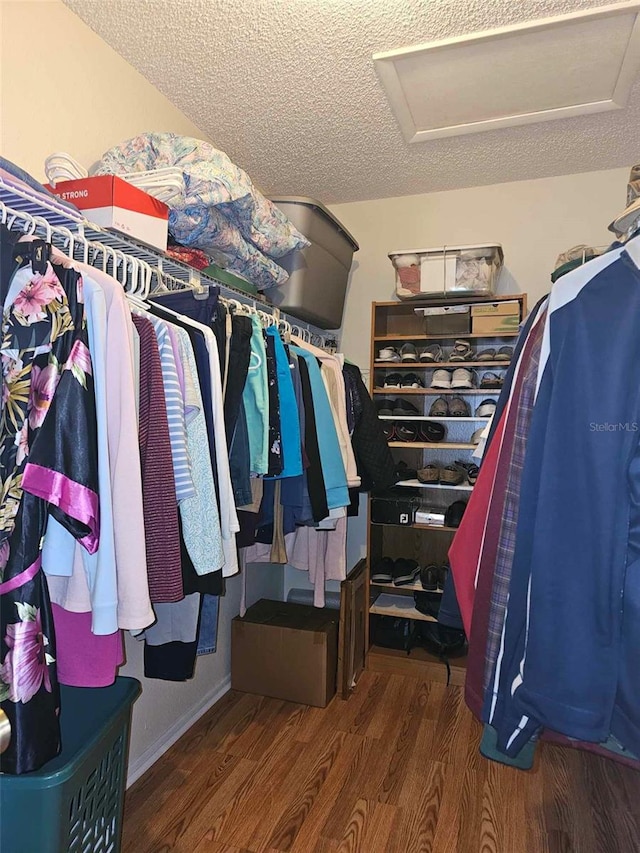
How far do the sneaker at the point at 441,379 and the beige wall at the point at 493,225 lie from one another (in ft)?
1.62

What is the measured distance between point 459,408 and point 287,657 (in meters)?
1.42

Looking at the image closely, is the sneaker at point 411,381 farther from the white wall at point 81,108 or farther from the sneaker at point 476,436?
the white wall at point 81,108

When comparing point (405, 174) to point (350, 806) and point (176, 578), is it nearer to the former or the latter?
point (176, 578)

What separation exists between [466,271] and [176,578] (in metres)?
1.99

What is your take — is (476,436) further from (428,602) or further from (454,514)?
(428,602)

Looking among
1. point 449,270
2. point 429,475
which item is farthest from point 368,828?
point 449,270

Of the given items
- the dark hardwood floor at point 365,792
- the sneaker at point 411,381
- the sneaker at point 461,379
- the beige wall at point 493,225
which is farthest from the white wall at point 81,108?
the sneaker at point 461,379

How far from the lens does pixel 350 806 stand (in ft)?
5.62

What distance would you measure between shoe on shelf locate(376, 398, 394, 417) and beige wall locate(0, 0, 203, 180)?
156cm

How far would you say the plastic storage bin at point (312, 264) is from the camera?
2322 mm

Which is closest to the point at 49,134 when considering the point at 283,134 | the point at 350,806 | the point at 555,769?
the point at 283,134

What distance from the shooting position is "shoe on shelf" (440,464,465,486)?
2.53 meters

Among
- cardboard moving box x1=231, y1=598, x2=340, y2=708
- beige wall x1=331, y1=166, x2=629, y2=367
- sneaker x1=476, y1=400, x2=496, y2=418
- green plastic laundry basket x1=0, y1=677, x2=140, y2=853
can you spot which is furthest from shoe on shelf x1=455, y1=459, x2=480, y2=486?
green plastic laundry basket x1=0, y1=677, x2=140, y2=853

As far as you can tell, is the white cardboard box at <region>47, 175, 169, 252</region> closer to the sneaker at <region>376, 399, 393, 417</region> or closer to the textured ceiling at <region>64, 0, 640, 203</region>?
the textured ceiling at <region>64, 0, 640, 203</region>
